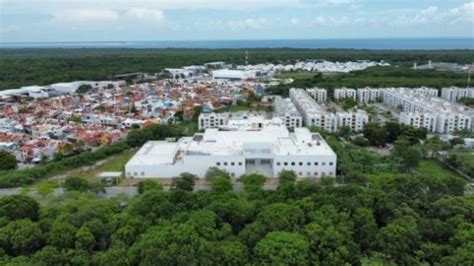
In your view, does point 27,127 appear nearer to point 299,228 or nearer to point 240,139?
point 240,139

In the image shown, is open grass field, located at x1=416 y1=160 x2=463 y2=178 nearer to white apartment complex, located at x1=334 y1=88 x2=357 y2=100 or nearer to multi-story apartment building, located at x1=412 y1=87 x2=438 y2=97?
multi-story apartment building, located at x1=412 y1=87 x2=438 y2=97

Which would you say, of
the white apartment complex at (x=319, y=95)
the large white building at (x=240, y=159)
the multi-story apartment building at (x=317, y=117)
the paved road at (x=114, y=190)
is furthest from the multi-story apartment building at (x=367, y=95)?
the paved road at (x=114, y=190)

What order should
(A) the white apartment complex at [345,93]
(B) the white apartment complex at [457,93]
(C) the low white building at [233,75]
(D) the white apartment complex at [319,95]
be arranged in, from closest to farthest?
(B) the white apartment complex at [457,93] → (D) the white apartment complex at [319,95] → (A) the white apartment complex at [345,93] → (C) the low white building at [233,75]

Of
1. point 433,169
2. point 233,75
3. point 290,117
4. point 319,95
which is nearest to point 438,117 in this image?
point 433,169

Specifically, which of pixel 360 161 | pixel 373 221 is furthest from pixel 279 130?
pixel 373 221

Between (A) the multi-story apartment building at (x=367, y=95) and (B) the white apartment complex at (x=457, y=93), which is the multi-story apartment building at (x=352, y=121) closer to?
(A) the multi-story apartment building at (x=367, y=95)

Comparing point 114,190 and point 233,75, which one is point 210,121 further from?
point 233,75

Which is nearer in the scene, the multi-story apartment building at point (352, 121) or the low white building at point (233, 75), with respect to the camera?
the multi-story apartment building at point (352, 121)

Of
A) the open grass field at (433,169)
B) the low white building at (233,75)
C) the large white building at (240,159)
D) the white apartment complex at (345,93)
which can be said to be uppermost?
the low white building at (233,75)

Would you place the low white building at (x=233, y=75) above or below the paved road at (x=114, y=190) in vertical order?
above
